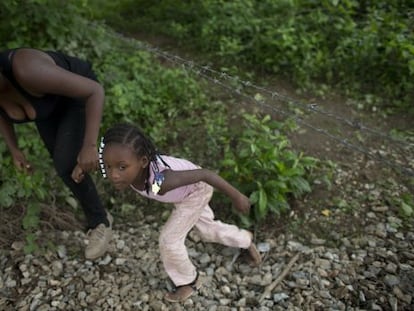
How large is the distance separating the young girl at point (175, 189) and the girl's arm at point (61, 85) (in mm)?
159

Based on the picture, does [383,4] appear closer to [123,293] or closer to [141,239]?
[141,239]

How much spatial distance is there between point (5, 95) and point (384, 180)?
2.76 m

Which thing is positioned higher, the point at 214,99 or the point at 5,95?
the point at 5,95

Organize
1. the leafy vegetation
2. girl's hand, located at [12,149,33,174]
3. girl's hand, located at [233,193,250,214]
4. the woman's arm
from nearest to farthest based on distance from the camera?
girl's hand, located at [233,193,250,214]
the woman's arm
girl's hand, located at [12,149,33,174]
the leafy vegetation

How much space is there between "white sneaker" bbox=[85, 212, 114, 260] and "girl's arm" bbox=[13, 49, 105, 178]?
2.56 feet

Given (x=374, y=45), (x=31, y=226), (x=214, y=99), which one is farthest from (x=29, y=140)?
(x=374, y=45)

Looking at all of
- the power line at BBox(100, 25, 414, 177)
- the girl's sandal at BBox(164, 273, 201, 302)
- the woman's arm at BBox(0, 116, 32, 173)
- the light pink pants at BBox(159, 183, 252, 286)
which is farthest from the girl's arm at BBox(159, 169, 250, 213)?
the woman's arm at BBox(0, 116, 32, 173)

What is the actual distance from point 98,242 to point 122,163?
43.1 inches

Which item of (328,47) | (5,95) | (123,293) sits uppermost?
(5,95)

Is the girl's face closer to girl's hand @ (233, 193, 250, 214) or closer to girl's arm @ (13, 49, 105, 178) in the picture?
girl's arm @ (13, 49, 105, 178)

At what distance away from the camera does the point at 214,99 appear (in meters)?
4.61

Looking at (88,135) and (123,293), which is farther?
(123,293)

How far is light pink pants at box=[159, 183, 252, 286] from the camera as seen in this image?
2.64 m

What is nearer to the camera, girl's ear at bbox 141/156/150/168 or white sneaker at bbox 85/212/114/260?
girl's ear at bbox 141/156/150/168
